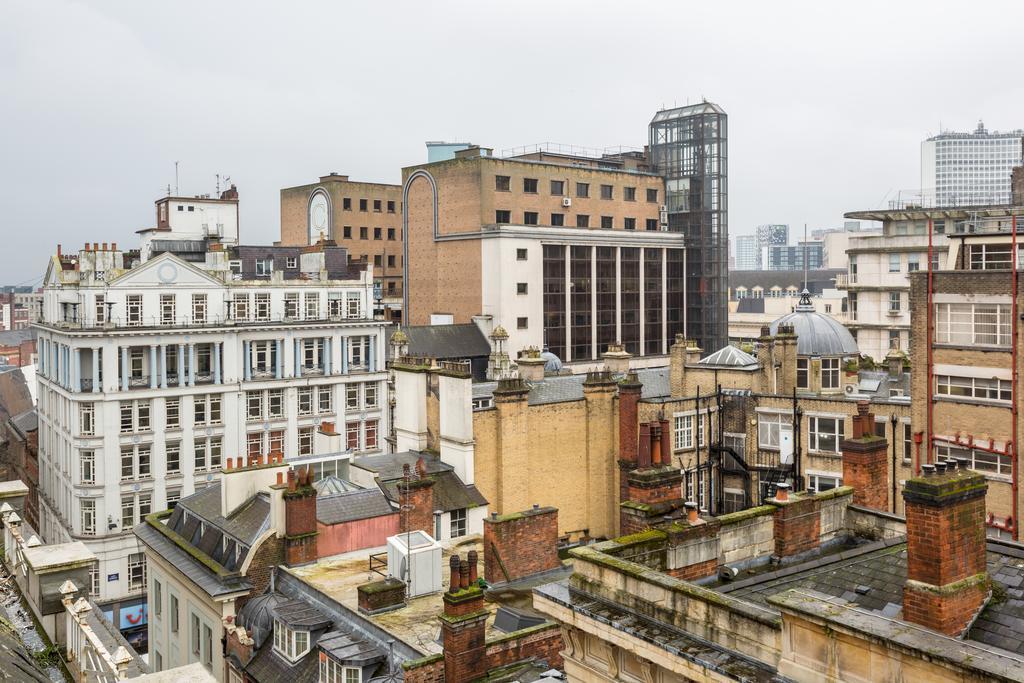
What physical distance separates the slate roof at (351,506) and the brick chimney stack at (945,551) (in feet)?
68.8

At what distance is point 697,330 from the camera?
3816 inches

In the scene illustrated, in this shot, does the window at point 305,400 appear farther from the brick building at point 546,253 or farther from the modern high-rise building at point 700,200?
the modern high-rise building at point 700,200

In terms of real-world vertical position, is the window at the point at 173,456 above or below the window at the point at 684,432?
below

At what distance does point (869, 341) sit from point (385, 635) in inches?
2632

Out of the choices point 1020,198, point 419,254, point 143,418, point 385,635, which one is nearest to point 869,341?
point 1020,198

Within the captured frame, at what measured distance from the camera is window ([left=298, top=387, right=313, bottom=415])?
6481 cm

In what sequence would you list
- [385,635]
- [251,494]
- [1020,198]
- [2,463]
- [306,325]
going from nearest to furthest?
1. [385,635]
2. [251,494]
3. [306,325]
4. [1020,198]
5. [2,463]

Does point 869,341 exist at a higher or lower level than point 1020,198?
lower

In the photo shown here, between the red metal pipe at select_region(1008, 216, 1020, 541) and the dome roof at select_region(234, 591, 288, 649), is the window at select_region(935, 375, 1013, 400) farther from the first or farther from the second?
the dome roof at select_region(234, 591, 288, 649)

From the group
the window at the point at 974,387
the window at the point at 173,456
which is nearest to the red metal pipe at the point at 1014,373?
the window at the point at 974,387

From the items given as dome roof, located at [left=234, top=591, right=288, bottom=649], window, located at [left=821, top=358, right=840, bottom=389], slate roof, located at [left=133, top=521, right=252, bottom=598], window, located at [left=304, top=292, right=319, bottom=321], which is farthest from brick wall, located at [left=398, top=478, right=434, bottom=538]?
window, located at [left=304, top=292, right=319, bottom=321]

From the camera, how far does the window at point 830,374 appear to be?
48.2 m

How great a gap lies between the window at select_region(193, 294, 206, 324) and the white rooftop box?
38.4 m

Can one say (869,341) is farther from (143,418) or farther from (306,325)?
(143,418)
